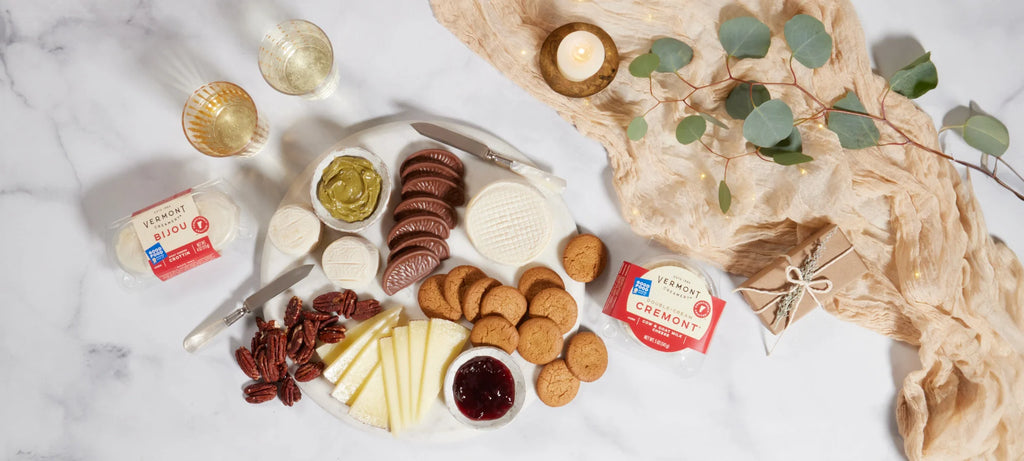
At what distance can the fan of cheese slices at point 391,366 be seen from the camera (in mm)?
1631

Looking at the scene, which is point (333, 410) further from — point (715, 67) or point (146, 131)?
point (715, 67)

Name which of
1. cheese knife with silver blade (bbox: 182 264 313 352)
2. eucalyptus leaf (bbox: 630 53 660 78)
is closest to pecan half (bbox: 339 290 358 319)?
cheese knife with silver blade (bbox: 182 264 313 352)

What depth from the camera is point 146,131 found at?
1.79 meters

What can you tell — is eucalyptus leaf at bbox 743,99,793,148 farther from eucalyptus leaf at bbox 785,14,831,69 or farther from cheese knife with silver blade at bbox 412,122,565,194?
cheese knife with silver blade at bbox 412,122,565,194

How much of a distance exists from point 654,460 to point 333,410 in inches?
38.4

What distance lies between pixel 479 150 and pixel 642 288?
58 centimetres

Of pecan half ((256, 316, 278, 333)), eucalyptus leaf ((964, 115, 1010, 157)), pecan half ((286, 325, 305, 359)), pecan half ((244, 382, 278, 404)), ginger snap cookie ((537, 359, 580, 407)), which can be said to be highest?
eucalyptus leaf ((964, 115, 1010, 157))

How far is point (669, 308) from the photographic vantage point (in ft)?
5.21

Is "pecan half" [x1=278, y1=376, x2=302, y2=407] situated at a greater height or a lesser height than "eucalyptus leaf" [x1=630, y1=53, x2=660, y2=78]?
lesser

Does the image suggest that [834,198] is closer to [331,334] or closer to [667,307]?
[667,307]

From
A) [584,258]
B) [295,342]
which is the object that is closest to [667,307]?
[584,258]

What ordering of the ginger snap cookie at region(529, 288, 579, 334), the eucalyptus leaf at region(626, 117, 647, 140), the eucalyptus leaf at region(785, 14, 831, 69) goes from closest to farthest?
the eucalyptus leaf at region(785, 14, 831, 69) < the eucalyptus leaf at region(626, 117, 647, 140) < the ginger snap cookie at region(529, 288, 579, 334)

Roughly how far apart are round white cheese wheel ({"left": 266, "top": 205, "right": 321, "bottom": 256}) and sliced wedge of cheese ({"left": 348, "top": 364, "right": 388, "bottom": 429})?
0.41 m

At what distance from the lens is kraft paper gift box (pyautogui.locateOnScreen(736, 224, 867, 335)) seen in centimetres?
158
